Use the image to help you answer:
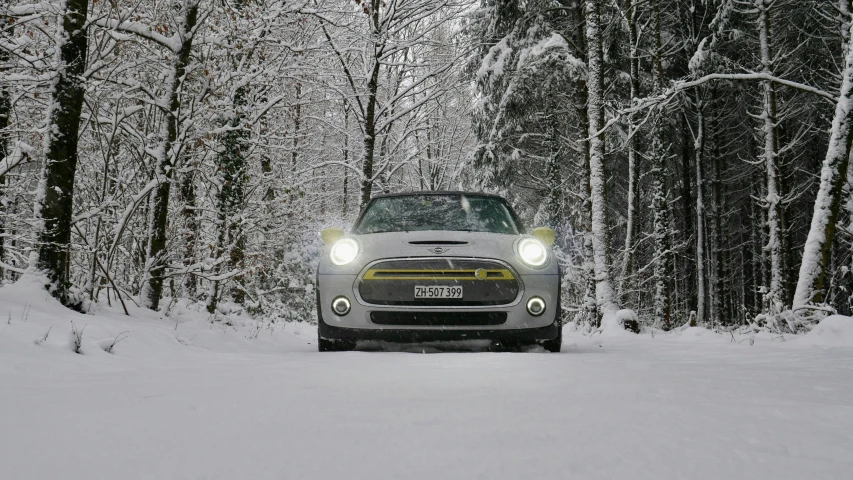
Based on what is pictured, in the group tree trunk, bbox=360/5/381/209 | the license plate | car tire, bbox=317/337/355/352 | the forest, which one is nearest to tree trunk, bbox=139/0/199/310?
the forest

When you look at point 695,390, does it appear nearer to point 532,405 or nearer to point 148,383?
point 532,405

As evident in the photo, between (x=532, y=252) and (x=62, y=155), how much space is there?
14.1 ft

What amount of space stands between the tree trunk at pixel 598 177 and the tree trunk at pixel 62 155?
6.88 meters

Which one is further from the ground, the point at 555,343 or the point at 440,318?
the point at 440,318

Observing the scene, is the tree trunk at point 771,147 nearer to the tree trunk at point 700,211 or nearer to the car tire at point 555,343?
the tree trunk at point 700,211

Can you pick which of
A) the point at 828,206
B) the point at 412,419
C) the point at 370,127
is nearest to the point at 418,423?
the point at 412,419

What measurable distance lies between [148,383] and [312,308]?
550 inches

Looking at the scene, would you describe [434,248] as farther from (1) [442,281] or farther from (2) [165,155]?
(2) [165,155]

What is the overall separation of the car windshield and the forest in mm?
2542

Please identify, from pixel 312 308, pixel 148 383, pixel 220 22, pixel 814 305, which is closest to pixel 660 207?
pixel 814 305

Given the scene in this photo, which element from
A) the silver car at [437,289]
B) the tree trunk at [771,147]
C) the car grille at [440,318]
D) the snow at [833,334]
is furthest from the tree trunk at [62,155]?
the tree trunk at [771,147]

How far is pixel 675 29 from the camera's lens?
18453 mm

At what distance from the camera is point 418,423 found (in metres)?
1.73

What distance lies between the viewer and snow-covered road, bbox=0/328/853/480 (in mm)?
1335
